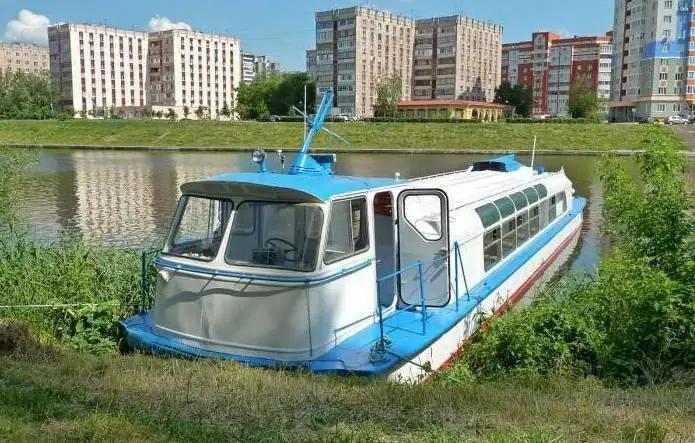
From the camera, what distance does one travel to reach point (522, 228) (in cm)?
1480

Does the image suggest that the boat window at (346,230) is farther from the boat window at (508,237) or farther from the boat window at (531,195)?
the boat window at (531,195)

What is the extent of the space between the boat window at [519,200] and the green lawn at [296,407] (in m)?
7.29

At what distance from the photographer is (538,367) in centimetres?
823

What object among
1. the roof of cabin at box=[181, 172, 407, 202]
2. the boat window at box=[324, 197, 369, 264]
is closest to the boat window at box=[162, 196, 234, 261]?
the roof of cabin at box=[181, 172, 407, 202]

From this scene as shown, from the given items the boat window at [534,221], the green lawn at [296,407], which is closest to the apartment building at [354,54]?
the boat window at [534,221]

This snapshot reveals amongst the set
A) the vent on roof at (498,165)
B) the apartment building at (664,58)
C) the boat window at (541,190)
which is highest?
the apartment building at (664,58)

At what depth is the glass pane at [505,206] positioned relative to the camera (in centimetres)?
1310

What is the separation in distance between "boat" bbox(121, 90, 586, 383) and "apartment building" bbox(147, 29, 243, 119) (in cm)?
17751

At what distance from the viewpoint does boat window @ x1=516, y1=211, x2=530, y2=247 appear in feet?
47.0

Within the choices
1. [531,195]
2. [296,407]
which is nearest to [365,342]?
[296,407]

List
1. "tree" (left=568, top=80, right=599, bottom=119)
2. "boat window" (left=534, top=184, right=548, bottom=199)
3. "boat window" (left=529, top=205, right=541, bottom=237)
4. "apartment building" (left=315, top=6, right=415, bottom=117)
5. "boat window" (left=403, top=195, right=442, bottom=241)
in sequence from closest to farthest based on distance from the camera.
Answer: "boat window" (left=403, top=195, right=442, bottom=241) → "boat window" (left=529, top=205, right=541, bottom=237) → "boat window" (left=534, top=184, right=548, bottom=199) → "tree" (left=568, top=80, right=599, bottom=119) → "apartment building" (left=315, top=6, right=415, bottom=117)

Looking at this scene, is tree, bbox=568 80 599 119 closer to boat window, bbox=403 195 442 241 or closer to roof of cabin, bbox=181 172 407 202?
boat window, bbox=403 195 442 241

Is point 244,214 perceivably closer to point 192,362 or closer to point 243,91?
point 192,362

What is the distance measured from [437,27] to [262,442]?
15715 cm
